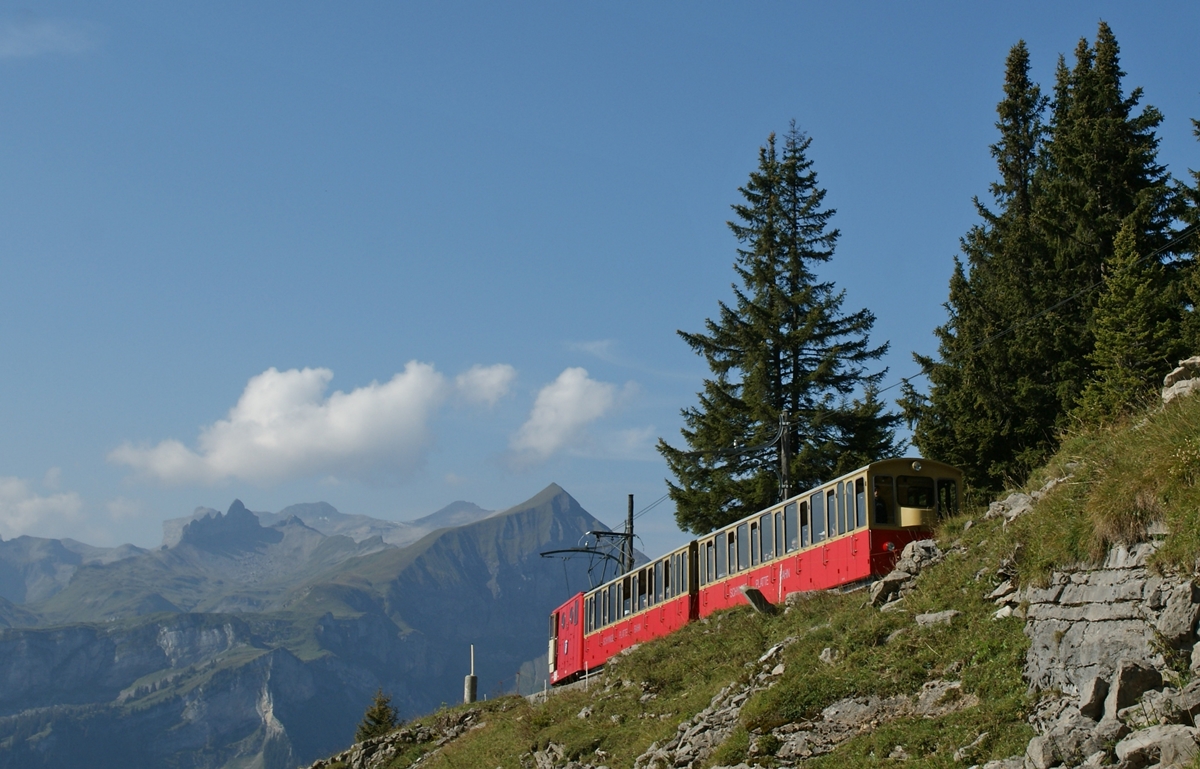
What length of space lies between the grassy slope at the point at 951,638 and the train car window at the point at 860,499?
9.48 ft

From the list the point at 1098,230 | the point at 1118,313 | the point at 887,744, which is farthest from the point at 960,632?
the point at 1098,230

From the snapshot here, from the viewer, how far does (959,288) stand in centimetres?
3931

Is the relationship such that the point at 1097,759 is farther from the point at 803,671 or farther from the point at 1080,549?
the point at 803,671

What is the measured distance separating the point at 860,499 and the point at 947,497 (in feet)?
8.57

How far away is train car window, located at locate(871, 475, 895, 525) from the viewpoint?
2391cm

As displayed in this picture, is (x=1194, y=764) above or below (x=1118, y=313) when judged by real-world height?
below

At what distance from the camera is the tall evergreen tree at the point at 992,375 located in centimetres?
3472

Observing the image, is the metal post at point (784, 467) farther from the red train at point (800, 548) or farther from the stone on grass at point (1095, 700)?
the stone on grass at point (1095, 700)

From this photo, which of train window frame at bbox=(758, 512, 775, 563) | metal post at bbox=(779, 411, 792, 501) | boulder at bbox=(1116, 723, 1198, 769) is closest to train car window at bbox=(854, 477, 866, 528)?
train window frame at bbox=(758, 512, 775, 563)

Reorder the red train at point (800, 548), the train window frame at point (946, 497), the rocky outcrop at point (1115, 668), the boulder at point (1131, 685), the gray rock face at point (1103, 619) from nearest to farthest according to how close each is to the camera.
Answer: the rocky outcrop at point (1115, 668), the boulder at point (1131, 685), the gray rock face at point (1103, 619), the red train at point (800, 548), the train window frame at point (946, 497)

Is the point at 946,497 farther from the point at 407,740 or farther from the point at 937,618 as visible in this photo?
the point at 407,740

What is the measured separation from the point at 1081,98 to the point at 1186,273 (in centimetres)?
822

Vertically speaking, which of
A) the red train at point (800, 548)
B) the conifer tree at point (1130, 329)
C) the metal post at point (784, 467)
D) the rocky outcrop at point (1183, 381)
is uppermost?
the conifer tree at point (1130, 329)

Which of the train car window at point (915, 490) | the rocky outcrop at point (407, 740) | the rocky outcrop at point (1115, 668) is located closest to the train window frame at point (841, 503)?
the train car window at point (915, 490)
